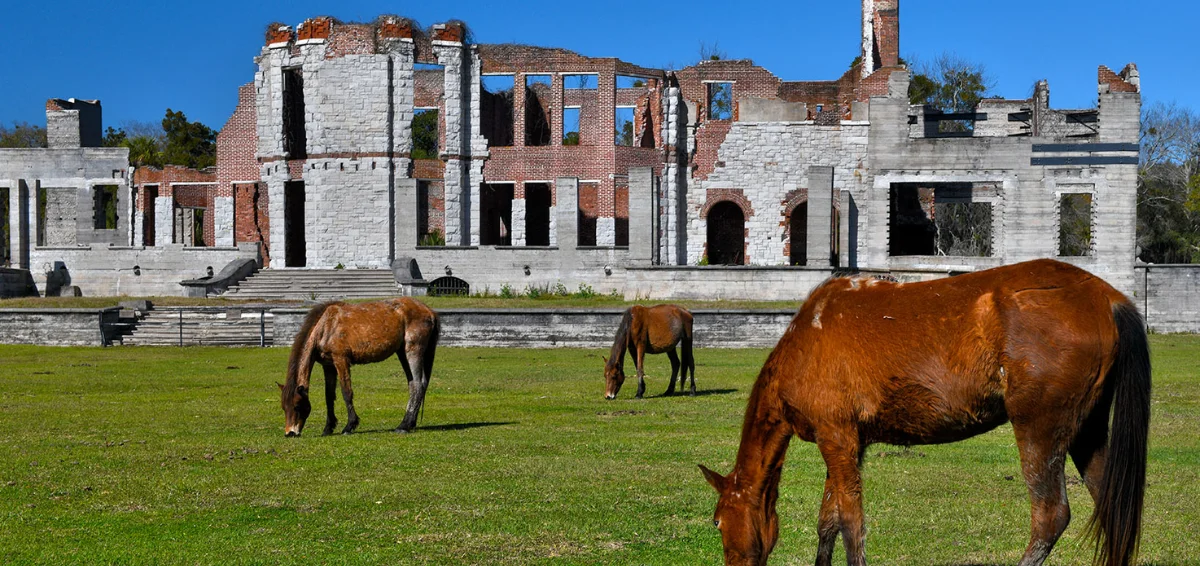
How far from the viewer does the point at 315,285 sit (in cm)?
3997

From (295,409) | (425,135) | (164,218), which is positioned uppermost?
(425,135)

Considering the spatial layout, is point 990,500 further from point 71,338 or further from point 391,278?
point 391,278

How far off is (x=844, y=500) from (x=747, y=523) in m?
0.50

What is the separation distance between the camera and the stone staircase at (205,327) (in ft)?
101

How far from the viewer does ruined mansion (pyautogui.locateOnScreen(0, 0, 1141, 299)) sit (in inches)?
1591

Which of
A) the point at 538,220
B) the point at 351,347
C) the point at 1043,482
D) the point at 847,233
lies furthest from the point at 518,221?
the point at 1043,482

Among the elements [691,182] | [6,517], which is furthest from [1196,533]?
[691,182]

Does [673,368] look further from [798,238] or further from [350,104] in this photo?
[798,238]

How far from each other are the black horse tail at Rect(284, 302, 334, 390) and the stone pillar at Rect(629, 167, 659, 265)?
80.8 ft

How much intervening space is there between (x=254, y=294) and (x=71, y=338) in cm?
901

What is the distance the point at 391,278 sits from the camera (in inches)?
1597

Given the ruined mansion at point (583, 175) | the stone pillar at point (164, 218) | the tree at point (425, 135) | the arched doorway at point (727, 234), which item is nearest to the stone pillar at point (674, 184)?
the ruined mansion at point (583, 175)

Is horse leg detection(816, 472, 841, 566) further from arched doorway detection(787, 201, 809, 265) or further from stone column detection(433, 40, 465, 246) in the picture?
arched doorway detection(787, 201, 809, 265)

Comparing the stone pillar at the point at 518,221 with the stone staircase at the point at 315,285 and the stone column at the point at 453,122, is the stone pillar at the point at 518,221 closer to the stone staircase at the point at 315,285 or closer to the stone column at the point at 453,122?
the stone column at the point at 453,122
